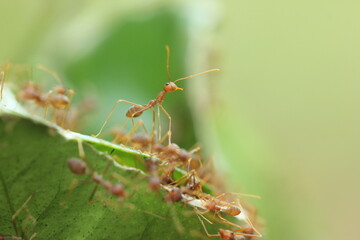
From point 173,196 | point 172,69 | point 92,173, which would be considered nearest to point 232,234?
point 173,196

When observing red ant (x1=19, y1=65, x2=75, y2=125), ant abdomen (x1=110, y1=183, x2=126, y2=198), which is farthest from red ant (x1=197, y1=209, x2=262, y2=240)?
red ant (x1=19, y1=65, x2=75, y2=125)

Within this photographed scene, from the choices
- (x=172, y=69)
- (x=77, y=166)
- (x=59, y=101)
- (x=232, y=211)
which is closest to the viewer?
(x=77, y=166)

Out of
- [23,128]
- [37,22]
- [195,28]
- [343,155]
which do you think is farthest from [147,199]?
[343,155]

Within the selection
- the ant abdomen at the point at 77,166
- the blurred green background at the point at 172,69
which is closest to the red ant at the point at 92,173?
the ant abdomen at the point at 77,166

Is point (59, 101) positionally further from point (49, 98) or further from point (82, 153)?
point (82, 153)

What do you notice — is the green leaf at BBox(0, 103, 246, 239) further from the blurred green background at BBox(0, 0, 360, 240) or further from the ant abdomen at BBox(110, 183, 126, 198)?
the blurred green background at BBox(0, 0, 360, 240)

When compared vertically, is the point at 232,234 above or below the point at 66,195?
below

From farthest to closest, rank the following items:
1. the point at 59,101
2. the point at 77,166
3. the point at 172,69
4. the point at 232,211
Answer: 1. the point at 172,69
2. the point at 59,101
3. the point at 232,211
4. the point at 77,166

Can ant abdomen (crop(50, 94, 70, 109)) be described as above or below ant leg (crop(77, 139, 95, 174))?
below

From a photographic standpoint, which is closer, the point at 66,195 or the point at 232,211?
the point at 66,195

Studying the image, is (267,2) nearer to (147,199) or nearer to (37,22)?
(37,22)

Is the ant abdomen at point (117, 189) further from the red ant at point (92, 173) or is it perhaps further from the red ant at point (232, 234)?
the red ant at point (232, 234)
